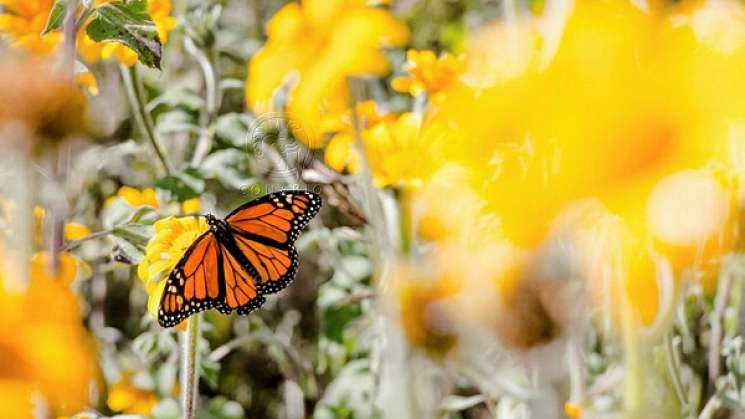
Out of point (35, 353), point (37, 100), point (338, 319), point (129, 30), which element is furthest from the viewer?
point (338, 319)

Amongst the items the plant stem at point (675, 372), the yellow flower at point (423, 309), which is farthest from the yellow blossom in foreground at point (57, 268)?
the plant stem at point (675, 372)

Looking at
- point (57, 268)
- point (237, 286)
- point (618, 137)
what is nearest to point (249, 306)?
point (237, 286)

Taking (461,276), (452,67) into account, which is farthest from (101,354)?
(461,276)

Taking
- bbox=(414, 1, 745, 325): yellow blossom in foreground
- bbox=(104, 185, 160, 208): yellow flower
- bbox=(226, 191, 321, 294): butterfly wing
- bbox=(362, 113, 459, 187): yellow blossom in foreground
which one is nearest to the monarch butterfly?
bbox=(226, 191, 321, 294): butterfly wing

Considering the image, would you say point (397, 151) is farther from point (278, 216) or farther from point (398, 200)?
point (278, 216)

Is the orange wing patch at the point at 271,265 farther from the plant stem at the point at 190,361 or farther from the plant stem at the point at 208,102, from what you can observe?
the plant stem at the point at 208,102

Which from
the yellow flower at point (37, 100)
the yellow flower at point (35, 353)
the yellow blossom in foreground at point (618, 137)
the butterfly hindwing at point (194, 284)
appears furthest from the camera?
the yellow flower at point (37, 100)

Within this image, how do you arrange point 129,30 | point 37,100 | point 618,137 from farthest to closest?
point 37,100, point 129,30, point 618,137
